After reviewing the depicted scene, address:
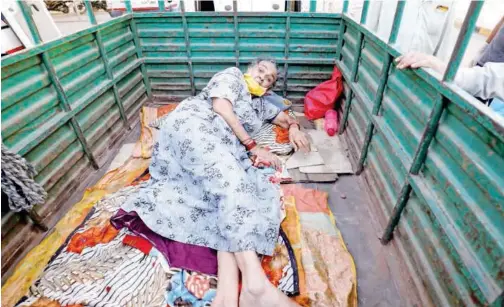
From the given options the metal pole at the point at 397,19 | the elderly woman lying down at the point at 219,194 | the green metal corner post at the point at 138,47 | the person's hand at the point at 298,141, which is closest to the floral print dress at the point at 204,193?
the elderly woman lying down at the point at 219,194

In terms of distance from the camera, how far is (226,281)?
1673mm

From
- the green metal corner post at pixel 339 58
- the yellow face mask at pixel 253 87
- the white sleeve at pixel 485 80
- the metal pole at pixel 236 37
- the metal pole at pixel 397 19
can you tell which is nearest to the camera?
the white sleeve at pixel 485 80

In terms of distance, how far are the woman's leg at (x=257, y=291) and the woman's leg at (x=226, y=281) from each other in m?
0.06

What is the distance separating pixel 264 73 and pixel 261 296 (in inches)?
80.8

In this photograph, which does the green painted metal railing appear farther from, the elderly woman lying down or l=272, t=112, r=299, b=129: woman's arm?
the elderly woman lying down

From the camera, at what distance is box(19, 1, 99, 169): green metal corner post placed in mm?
2045

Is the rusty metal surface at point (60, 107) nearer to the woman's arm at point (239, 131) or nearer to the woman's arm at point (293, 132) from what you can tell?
the woman's arm at point (239, 131)

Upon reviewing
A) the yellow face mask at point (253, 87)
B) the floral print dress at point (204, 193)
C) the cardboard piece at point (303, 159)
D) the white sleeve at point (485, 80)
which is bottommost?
the cardboard piece at point (303, 159)

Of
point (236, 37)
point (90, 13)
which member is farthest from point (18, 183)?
point (236, 37)

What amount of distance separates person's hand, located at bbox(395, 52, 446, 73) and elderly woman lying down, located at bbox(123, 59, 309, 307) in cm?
125

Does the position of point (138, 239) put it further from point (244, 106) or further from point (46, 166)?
point (244, 106)

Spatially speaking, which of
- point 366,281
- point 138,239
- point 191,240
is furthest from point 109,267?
point 366,281

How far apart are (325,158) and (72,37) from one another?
2.66m

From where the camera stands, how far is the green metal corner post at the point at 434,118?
123 cm
